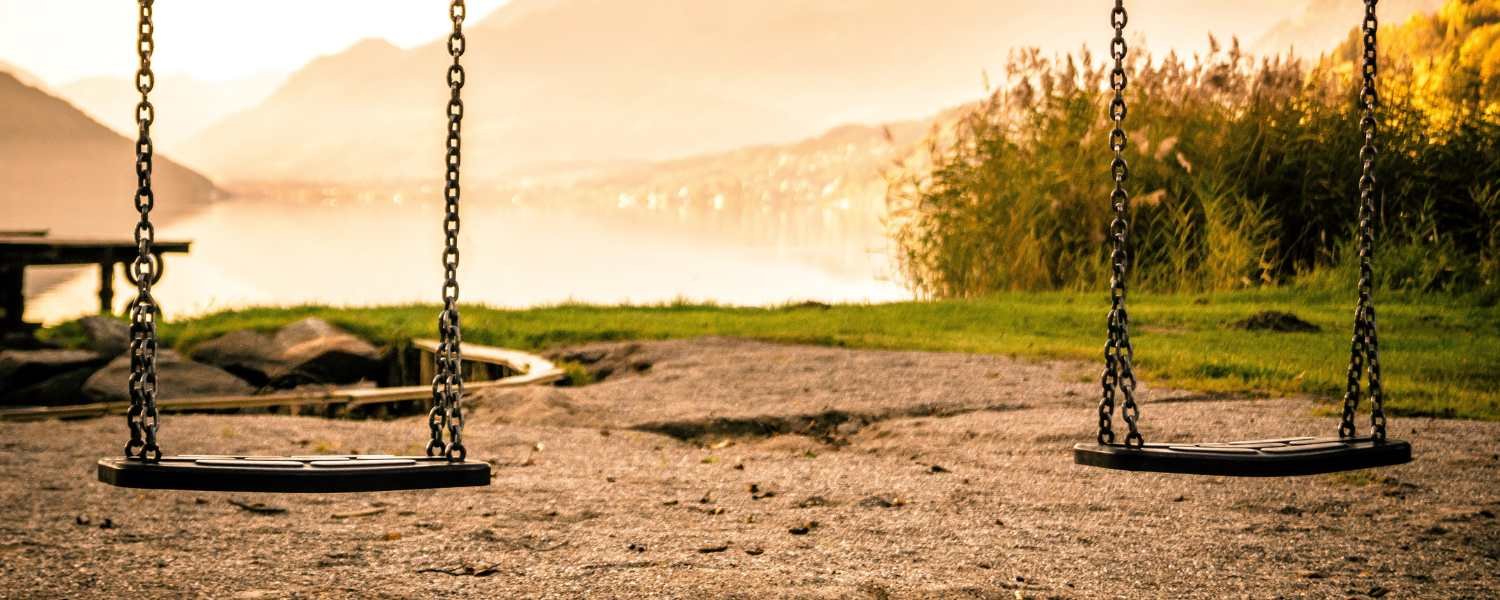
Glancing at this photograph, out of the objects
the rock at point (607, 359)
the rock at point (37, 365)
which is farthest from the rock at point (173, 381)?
the rock at point (607, 359)

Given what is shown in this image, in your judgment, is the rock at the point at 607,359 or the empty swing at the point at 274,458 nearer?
the empty swing at the point at 274,458

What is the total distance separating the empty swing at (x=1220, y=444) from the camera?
413 cm

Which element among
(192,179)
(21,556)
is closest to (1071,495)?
(21,556)

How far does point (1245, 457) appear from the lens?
13.7ft

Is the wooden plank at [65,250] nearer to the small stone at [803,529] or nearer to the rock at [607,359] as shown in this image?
the rock at [607,359]

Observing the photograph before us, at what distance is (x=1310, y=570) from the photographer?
4.62m

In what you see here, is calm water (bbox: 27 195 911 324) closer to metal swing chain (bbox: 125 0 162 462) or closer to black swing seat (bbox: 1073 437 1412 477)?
black swing seat (bbox: 1073 437 1412 477)

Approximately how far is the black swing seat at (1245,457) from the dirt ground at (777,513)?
1.24 ft

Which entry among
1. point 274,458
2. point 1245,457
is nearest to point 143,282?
point 274,458

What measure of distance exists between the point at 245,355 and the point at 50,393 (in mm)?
1361

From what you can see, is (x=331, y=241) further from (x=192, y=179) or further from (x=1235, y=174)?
(x=192, y=179)

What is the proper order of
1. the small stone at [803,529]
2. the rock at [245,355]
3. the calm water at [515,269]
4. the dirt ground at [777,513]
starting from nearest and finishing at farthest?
the dirt ground at [777,513], the small stone at [803,529], the rock at [245,355], the calm water at [515,269]

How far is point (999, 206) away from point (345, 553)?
920 centimetres

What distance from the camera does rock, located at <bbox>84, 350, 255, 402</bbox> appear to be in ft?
30.9
